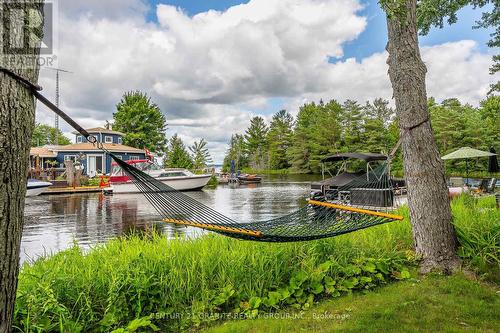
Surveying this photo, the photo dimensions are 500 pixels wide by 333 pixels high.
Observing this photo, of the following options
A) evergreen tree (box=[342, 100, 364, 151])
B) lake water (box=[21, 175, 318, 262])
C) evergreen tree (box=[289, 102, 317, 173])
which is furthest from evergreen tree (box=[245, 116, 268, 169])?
lake water (box=[21, 175, 318, 262])

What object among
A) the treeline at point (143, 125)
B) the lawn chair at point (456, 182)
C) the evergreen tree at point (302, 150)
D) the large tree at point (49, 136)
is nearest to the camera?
the lawn chair at point (456, 182)

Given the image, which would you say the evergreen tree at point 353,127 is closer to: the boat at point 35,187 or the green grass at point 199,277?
the boat at point 35,187

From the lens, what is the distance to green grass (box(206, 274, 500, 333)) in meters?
2.07

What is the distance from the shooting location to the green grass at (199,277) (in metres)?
2.13

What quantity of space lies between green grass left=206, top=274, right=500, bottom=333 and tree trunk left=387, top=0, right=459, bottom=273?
0.37m

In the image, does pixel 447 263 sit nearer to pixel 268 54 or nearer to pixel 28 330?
pixel 28 330

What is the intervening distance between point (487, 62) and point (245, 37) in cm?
942

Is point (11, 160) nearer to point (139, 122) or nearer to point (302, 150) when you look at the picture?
point (139, 122)

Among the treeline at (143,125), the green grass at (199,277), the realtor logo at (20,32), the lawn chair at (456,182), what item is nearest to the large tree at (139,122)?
the treeline at (143,125)

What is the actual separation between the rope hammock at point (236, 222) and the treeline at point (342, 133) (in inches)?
873

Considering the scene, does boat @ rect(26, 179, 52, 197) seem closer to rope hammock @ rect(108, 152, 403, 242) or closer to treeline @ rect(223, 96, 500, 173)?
rope hammock @ rect(108, 152, 403, 242)

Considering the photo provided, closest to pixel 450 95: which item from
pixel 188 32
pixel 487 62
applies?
pixel 487 62

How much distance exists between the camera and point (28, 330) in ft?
6.23

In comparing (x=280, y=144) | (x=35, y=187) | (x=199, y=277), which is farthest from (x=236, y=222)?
(x=280, y=144)
